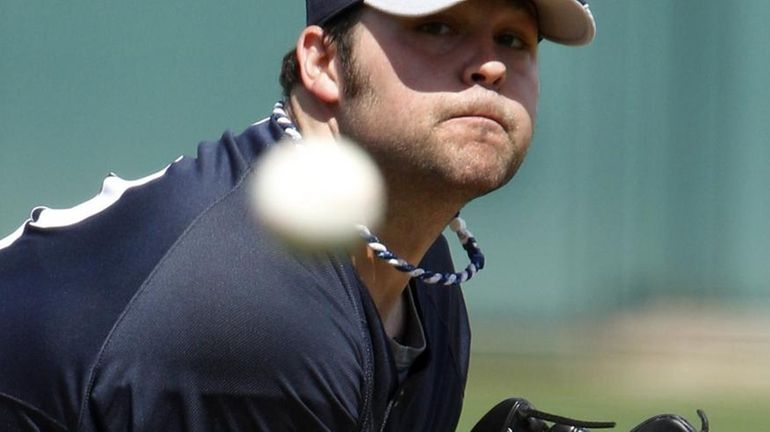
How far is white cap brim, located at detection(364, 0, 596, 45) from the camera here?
2117mm

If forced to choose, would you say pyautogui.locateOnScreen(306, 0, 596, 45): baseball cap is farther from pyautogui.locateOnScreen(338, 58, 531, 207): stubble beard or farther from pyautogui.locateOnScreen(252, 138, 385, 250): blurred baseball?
pyautogui.locateOnScreen(252, 138, 385, 250): blurred baseball

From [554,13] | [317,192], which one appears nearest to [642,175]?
[554,13]

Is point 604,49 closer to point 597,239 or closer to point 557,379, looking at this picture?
point 597,239

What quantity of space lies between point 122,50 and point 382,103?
254cm

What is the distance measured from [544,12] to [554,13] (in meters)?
0.02

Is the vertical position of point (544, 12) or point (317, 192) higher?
point (544, 12)

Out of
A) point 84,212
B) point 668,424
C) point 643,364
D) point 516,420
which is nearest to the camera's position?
point 84,212

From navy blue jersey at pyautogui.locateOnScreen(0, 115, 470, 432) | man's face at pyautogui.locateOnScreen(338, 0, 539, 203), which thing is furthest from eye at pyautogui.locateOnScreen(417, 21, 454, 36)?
navy blue jersey at pyautogui.locateOnScreen(0, 115, 470, 432)

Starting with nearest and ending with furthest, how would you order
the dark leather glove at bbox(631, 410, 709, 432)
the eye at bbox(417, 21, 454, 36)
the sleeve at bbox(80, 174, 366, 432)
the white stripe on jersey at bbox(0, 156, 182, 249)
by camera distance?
the sleeve at bbox(80, 174, 366, 432), the white stripe on jersey at bbox(0, 156, 182, 249), the eye at bbox(417, 21, 454, 36), the dark leather glove at bbox(631, 410, 709, 432)

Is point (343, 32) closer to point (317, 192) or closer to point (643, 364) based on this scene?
point (317, 192)

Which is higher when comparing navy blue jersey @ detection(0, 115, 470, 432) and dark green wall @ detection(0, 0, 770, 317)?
navy blue jersey @ detection(0, 115, 470, 432)

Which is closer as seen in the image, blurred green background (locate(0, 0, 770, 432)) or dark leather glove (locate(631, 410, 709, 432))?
dark leather glove (locate(631, 410, 709, 432))

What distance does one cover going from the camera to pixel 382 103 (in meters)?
2.16

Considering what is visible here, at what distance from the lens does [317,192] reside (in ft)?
6.99
